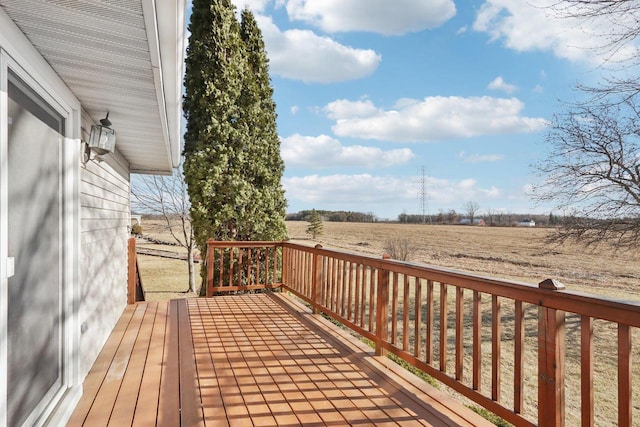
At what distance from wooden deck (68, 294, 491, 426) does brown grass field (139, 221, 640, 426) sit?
63.0 inches

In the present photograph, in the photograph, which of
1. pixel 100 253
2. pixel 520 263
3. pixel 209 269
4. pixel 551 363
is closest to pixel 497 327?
pixel 551 363

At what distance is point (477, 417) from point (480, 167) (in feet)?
127

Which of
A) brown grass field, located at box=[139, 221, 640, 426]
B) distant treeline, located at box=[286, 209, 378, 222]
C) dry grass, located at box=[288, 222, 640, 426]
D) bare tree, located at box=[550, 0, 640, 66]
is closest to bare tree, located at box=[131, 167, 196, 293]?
brown grass field, located at box=[139, 221, 640, 426]

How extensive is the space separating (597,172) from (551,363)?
23.0 feet

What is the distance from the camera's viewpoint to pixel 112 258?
4.22 m

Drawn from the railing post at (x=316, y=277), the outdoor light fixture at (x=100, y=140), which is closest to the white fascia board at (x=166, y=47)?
the outdoor light fixture at (x=100, y=140)

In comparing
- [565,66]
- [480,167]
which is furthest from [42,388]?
[480,167]

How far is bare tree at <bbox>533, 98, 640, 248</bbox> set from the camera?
6.75 meters

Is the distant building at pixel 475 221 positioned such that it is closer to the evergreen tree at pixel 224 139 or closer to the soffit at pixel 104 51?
the evergreen tree at pixel 224 139

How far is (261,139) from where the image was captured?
7.58 m

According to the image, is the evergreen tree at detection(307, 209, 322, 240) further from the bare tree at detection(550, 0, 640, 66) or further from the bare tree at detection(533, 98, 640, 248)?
the bare tree at detection(550, 0, 640, 66)

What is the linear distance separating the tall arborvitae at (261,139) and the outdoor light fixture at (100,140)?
4186 mm

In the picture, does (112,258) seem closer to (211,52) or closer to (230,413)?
(230,413)

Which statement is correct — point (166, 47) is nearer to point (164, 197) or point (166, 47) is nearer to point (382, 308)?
point (382, 308)
